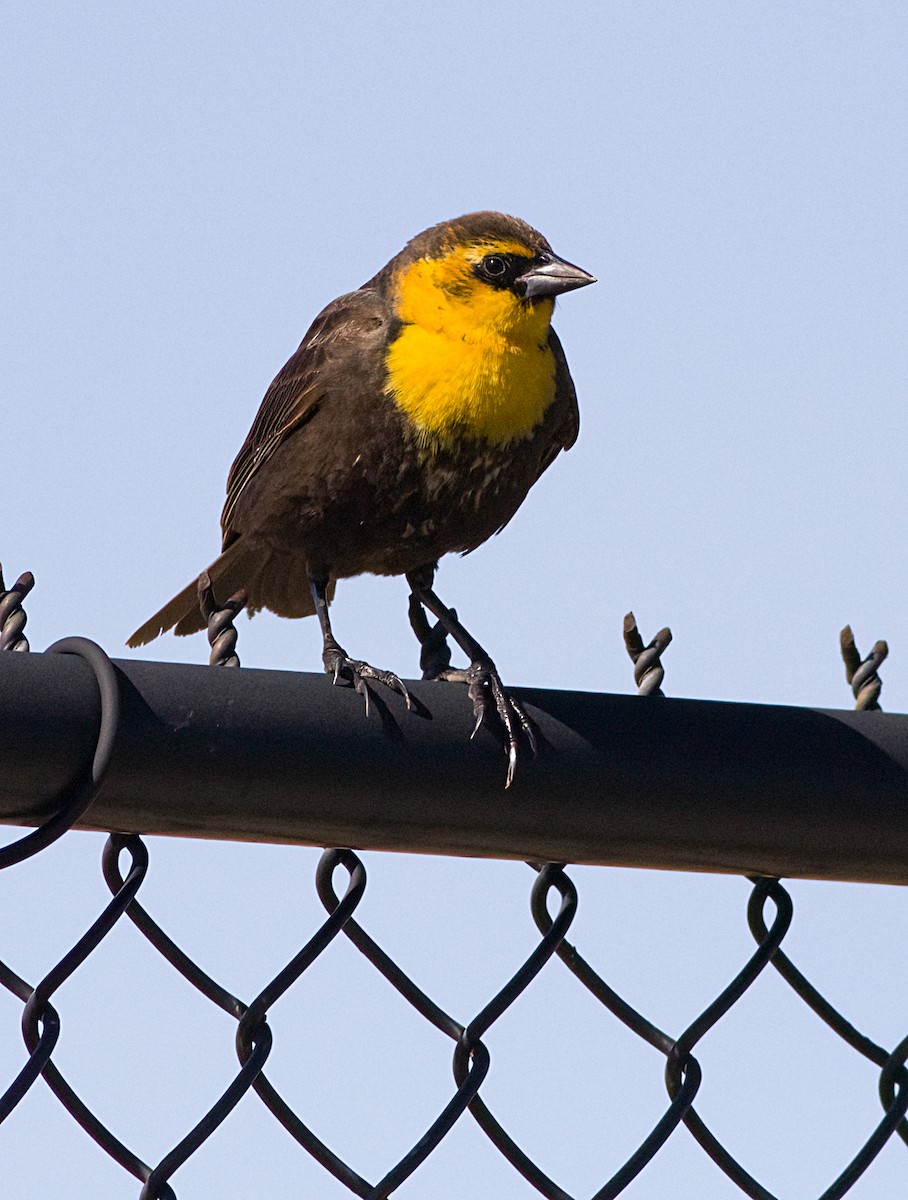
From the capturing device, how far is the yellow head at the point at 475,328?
354 centimetres

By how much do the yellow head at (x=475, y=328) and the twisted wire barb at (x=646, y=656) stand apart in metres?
1.41

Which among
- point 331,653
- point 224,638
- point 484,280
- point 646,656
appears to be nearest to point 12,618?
point 224,638

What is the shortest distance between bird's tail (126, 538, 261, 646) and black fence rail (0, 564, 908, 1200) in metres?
2.19

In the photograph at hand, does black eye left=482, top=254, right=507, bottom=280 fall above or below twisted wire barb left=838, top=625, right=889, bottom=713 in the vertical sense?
above

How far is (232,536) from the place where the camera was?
14.0 feet

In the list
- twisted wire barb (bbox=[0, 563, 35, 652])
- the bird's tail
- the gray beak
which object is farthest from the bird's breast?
twisted wire barb (bbox=[0, 563, 35, 652])

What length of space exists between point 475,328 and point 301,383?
0.53 meters

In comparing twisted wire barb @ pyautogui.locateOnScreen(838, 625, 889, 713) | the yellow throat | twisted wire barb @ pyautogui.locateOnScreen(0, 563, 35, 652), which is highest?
the yellow throat

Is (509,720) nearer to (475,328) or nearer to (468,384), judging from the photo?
(468,384)

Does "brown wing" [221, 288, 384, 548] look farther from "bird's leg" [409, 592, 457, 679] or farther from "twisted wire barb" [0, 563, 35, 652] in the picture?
"twisted wire barb" [0, 563, 35, 652]

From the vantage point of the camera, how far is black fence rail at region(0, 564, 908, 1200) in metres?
1.51

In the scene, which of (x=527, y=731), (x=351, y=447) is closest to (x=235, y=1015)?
(x=527, y=731)

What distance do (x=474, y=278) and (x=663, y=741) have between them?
2.29 meters

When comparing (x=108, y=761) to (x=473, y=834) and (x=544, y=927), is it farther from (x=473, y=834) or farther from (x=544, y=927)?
(x=544, y=927)
